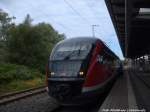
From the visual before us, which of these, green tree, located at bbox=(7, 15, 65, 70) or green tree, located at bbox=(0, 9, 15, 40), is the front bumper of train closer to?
green tree, located at bbox=(7, 15, 65, 70)

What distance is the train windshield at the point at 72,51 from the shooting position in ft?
48.9

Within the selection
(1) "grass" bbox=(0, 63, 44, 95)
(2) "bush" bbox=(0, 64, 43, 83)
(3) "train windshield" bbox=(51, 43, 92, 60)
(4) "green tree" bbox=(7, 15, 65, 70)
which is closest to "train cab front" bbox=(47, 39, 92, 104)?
(3) "train windshield" bbox=(51, 43, 92, 60)

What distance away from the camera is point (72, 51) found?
15.2 m

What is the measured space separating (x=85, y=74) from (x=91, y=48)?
1485 mm

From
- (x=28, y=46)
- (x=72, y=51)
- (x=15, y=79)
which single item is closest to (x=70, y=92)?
(x=72, y=51)

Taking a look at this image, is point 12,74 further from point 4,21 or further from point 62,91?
point 4,21

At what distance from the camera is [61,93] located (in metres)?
13.7

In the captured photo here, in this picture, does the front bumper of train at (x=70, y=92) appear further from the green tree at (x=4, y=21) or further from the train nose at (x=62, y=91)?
the green tree at (x=4, y=21)

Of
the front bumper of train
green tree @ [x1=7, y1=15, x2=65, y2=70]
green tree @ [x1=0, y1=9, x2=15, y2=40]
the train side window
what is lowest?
the front bumper of train

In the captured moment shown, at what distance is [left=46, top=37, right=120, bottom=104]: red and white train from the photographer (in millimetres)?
13773

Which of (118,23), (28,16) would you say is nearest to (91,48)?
(118,23)

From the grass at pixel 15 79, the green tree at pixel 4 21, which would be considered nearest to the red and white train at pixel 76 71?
the grass at pixel 15 79

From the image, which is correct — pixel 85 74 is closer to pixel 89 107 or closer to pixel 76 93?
pixel 76 93

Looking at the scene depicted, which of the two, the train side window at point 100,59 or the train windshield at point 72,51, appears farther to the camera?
the train side window at point 100,59
